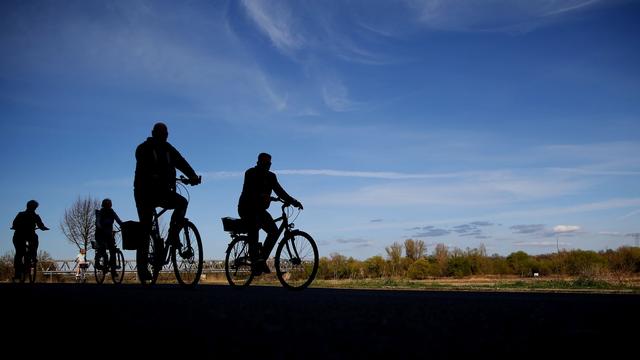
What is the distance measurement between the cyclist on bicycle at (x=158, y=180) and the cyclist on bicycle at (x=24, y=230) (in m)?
8.28

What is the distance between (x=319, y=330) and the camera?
329 centimetres

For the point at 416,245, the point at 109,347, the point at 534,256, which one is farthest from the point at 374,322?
the point at 416,245

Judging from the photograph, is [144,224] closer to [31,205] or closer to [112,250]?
[112,250]

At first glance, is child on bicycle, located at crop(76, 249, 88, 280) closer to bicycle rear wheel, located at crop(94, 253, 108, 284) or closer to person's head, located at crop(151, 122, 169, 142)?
bicycle rear wheel, located at crop(94, 253, 108, 284)

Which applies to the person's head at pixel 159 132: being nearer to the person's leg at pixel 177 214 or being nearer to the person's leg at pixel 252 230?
the person's leg at pixel 177 214

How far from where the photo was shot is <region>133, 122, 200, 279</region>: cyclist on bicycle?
8.70 meters

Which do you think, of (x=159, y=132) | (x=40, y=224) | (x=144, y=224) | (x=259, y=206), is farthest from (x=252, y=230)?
(x=40, y=224)

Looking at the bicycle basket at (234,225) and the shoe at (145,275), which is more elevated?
the bicycle basket at (234,225)

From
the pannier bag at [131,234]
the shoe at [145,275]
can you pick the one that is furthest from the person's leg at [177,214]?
the shoe at [145,275]

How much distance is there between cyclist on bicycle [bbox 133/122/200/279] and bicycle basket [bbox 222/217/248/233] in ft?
3.41

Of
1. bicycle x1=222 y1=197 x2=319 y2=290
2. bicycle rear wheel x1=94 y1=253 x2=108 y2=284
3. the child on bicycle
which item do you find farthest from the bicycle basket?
the child on bicycle

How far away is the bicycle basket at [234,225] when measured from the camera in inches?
382

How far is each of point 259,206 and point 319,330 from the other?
6.37 metres

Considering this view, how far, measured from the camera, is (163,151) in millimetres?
8852
